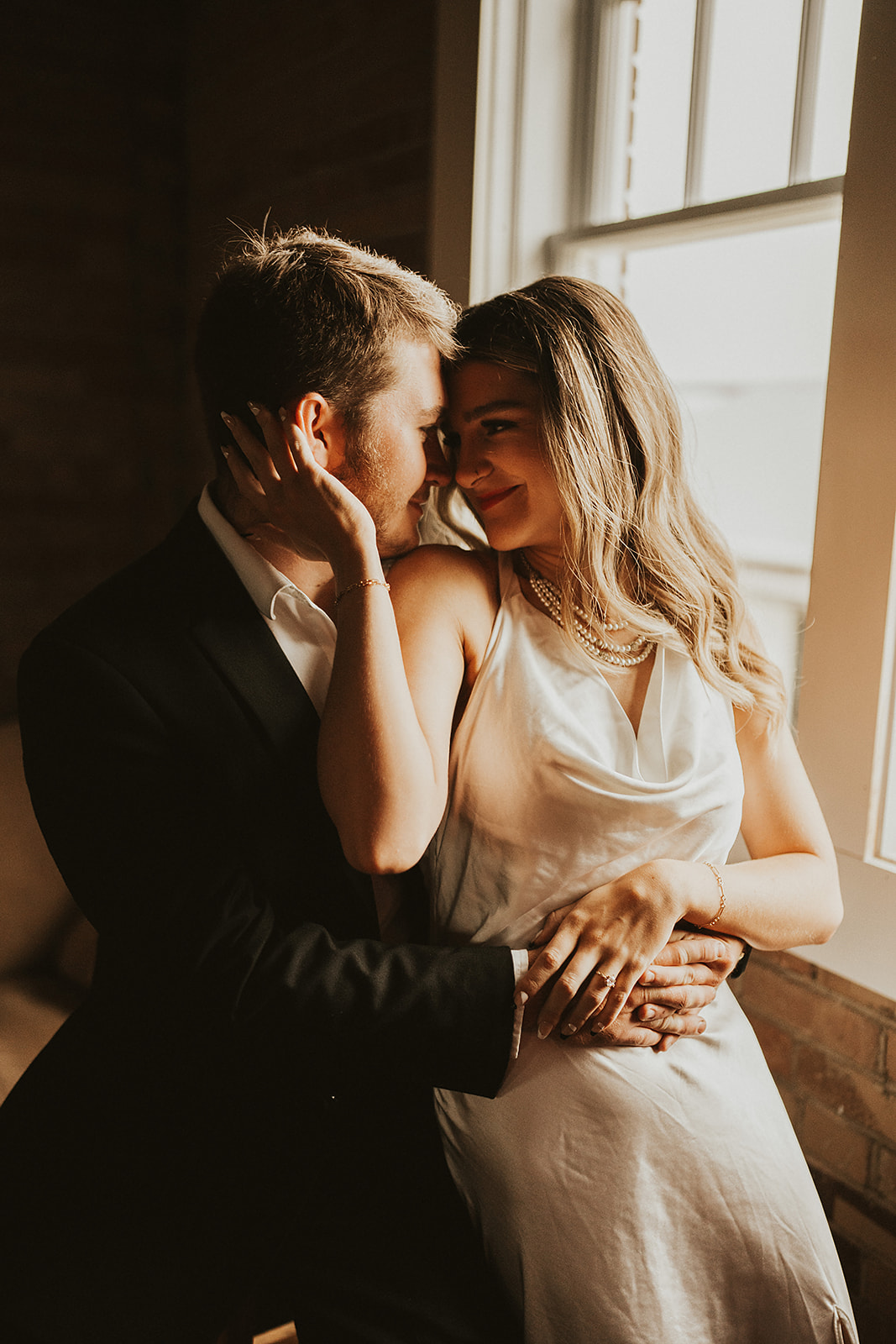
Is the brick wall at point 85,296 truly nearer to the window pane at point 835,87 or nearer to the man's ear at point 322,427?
the man's ear at point 322,427

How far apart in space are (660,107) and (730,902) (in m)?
1.57

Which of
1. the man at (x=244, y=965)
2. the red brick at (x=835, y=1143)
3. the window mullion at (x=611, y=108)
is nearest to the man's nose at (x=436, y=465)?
the man at (x=244, y=965)

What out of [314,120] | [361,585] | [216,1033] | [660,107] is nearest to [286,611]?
[361,585]

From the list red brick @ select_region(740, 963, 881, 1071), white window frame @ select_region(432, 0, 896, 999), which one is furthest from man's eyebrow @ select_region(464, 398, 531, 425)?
red brick @ select_region(740, 963, 881, 1071)

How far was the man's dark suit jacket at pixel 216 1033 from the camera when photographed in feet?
3.93

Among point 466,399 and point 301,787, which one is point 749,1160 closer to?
point 301,787

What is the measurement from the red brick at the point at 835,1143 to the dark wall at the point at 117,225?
87.9 inches

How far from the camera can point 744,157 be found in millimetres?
1744

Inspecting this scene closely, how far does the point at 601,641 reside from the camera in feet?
4.55

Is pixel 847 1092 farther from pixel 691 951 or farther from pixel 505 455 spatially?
pixel 505 455

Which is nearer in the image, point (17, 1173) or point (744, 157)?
point (17, 1173)

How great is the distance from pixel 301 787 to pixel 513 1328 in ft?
2.43

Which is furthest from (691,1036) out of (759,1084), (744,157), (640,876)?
(744,157)

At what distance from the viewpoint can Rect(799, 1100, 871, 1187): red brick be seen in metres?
Result: 1.57
